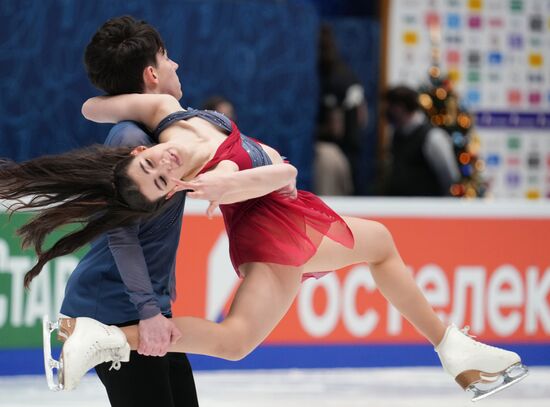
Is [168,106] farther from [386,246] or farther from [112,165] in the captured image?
[386,246]

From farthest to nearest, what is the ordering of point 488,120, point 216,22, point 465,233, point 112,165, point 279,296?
1. point 488,120
2. point 216,22
3. point 465,233
4. point 279,296
5. point 112,165

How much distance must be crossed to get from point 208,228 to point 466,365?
82.9 inches

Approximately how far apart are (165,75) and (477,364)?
4.32ft

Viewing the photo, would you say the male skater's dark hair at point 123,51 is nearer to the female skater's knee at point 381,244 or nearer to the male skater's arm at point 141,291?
the male skater's arm at point 141,291

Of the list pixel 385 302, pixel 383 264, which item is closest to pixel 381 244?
pixel 383 264

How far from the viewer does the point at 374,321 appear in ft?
18.0

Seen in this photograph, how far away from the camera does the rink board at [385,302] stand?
5230mm

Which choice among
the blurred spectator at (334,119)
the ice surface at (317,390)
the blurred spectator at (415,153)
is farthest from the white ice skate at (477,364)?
the blurred spectator at (334,119)

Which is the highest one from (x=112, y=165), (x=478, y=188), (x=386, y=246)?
(x=112, y=165)

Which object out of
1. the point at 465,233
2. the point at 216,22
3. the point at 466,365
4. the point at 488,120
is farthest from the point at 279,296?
the point at 488,120

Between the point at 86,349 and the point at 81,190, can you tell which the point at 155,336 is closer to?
the point at 86,349

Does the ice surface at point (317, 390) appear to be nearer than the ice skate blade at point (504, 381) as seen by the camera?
No

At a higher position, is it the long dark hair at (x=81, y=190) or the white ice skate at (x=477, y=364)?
the long dark hair at (x=81, y=190)

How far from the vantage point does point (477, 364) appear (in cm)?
340
